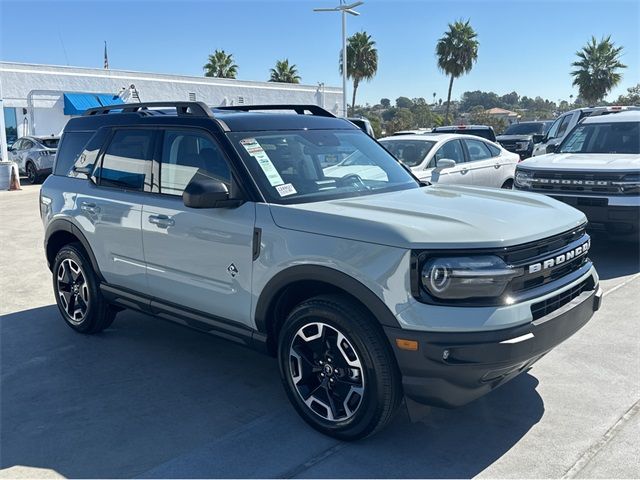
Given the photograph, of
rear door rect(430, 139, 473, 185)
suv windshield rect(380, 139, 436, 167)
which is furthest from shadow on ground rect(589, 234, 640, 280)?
suv windshield rect(380, 139, 436, 167)

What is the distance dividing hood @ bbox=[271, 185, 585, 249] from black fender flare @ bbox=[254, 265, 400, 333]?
0.22 meters

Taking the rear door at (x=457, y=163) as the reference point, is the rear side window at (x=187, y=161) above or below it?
above

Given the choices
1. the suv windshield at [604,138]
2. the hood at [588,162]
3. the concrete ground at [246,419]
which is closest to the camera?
the concrete ground at [246,419]

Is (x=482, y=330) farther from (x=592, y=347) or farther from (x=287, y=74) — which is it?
(x=287, y=74)


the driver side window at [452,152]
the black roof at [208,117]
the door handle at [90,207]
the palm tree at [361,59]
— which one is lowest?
the door handle at [90,207]

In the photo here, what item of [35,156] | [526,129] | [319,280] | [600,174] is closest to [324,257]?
[319,280]

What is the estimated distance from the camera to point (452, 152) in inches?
394

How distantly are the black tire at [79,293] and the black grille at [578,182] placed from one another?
5624 millimetres

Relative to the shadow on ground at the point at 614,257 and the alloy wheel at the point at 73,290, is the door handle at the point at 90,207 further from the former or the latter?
the shadow on ground at the point at 614,257

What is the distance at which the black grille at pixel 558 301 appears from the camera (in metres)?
3.25

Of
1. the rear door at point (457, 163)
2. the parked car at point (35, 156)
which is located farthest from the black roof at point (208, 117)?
the parked car at point (35, 156)

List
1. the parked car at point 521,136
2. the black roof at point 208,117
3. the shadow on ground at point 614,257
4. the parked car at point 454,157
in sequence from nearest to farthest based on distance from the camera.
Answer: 1. the black roof at point 208,117
2. the shadow on ground at point 614,257
3. the parked car at point 454,157
4. the parked car at point 521,136

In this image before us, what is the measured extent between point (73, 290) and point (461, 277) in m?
3.82

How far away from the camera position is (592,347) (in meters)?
4.88
